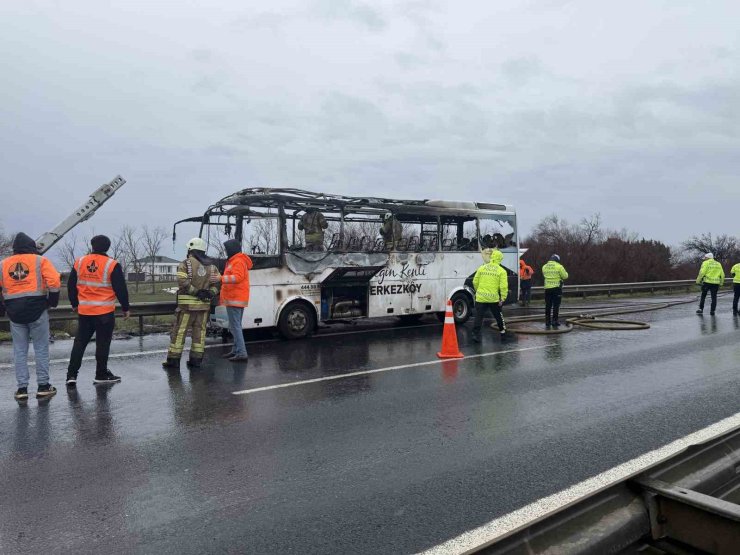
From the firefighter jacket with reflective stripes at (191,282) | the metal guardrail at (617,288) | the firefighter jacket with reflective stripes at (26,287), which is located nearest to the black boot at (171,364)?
the firefighter jacket with reflective stripes at (191,282)

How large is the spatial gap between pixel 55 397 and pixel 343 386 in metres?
3.28

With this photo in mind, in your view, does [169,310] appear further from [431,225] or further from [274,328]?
[431,225]

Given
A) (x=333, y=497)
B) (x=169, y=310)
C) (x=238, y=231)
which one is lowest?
(x=333, y=497)

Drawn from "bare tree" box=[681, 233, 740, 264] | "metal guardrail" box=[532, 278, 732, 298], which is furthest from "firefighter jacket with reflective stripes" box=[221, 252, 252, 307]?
"bare tree" box=[681, 233, 740, 264]

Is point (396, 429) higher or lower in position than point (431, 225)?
lower


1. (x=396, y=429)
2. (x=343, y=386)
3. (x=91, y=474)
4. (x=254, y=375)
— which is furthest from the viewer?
(x=254, y=375)

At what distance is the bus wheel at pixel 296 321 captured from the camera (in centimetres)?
1059

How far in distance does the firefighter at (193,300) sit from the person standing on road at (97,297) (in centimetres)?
90

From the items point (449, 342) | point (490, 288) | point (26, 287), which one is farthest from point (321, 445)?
point (490, 288)

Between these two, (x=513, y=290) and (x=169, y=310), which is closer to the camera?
(x=169, y=310)

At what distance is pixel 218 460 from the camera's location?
14.4 ft

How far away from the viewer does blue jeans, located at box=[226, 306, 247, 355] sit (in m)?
8.45

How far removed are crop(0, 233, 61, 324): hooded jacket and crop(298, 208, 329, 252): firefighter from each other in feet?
17.0

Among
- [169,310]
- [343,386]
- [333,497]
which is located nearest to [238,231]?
[169,310]
